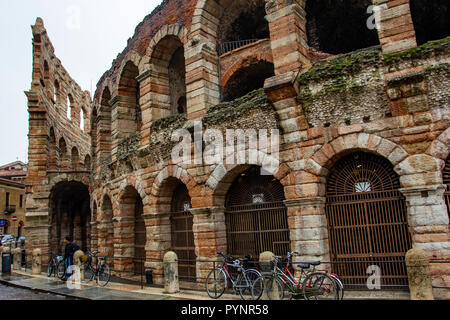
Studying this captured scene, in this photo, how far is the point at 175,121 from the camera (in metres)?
10.8

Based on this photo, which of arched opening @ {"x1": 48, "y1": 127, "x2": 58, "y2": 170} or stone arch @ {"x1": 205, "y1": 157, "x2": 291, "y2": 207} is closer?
stone arch @ {"x1": 205, "y1": 157, "x2": 291, "y2": 207}

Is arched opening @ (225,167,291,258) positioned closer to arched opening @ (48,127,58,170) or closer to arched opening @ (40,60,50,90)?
arched opening @ (48,127,58,170)

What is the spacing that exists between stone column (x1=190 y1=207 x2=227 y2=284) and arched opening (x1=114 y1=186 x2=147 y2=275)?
369 cm

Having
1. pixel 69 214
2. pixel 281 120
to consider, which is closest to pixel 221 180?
pixel 281 120

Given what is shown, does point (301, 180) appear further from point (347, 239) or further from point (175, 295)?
point (175, 295)

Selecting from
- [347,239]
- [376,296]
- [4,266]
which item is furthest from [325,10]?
[4,266]

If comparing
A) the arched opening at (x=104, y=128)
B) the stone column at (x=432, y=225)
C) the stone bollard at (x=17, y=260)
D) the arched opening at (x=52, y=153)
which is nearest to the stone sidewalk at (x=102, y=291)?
the stone bollard at (x=17, y=260)

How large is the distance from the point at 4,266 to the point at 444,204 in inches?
587

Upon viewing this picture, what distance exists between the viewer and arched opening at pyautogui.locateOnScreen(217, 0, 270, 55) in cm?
1327

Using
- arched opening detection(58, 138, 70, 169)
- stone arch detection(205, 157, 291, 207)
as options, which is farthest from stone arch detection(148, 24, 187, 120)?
arched opening detection(58, 138, 70, 169)

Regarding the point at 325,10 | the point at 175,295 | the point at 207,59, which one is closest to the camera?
the point at 175,295

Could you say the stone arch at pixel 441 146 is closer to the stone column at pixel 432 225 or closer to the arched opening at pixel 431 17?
the stone column at pixel 432 225

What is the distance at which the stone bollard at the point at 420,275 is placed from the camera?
5.82 m

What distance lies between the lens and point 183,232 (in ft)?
35.9
